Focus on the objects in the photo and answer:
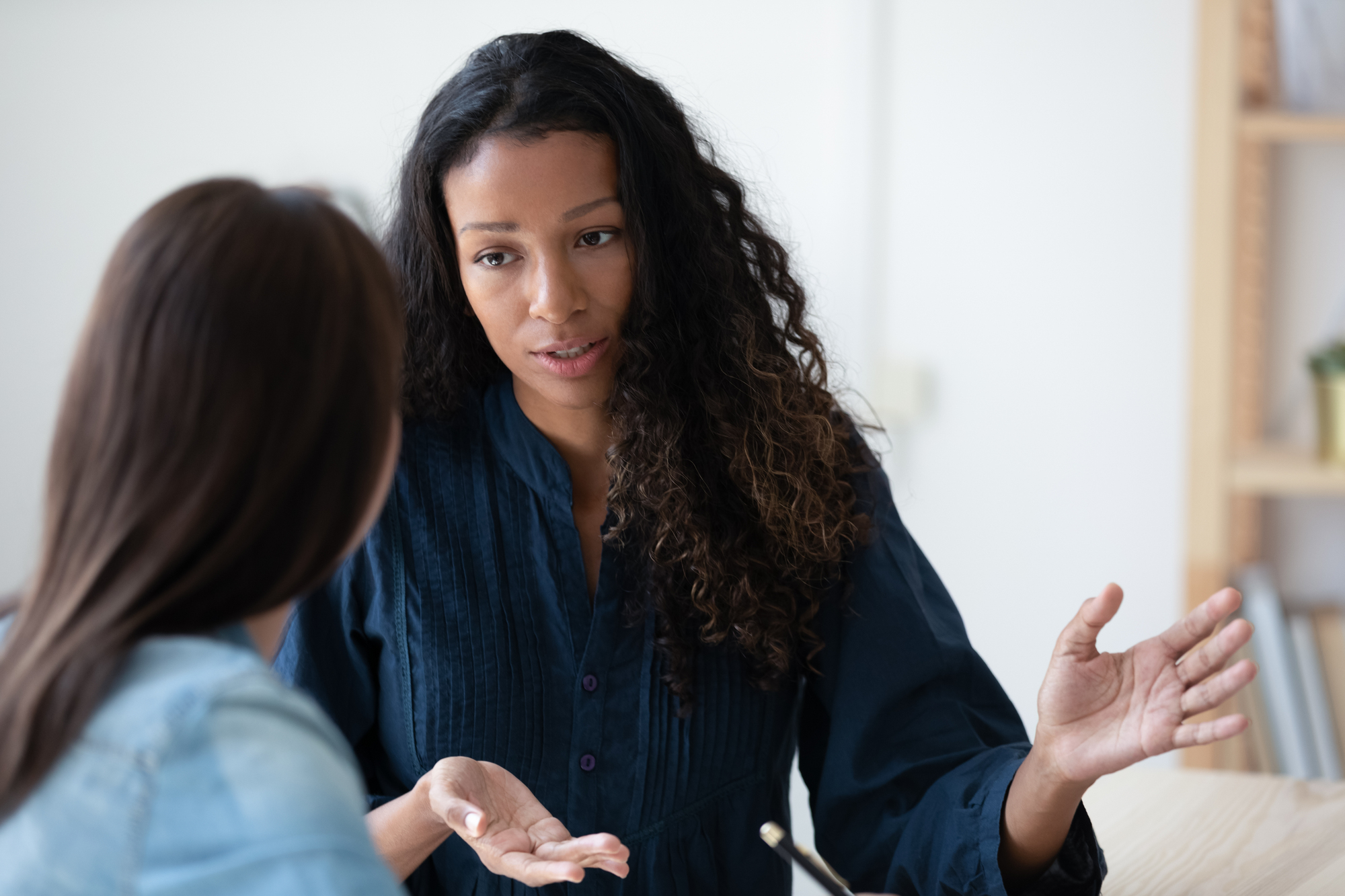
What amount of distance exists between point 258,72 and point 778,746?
1.74m

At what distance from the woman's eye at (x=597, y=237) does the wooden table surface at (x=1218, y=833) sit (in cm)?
77

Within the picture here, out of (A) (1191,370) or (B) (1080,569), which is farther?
(B) (1080,569)

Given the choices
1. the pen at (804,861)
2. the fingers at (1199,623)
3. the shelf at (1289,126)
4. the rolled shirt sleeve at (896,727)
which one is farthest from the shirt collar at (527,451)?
the shelf at (1289,126)

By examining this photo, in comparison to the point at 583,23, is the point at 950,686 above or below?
below

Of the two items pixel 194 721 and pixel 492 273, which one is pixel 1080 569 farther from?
pixel 194 721

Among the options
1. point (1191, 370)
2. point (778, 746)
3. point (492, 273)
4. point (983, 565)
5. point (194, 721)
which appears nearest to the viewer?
point (194, 721)

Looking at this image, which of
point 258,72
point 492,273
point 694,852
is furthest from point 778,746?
point 258,72

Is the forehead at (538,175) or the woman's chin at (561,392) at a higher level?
the forehead at (538,175)

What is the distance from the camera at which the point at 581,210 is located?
1098 mm

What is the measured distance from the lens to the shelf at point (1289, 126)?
1.79m

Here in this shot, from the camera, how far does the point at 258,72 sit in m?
2.31

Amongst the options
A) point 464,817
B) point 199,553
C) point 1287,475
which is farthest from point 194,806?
Answer: point 1287,475

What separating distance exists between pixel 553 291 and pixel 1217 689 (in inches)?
24.9

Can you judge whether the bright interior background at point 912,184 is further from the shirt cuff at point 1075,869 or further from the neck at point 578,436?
the shirt cuff at point 1075,869
